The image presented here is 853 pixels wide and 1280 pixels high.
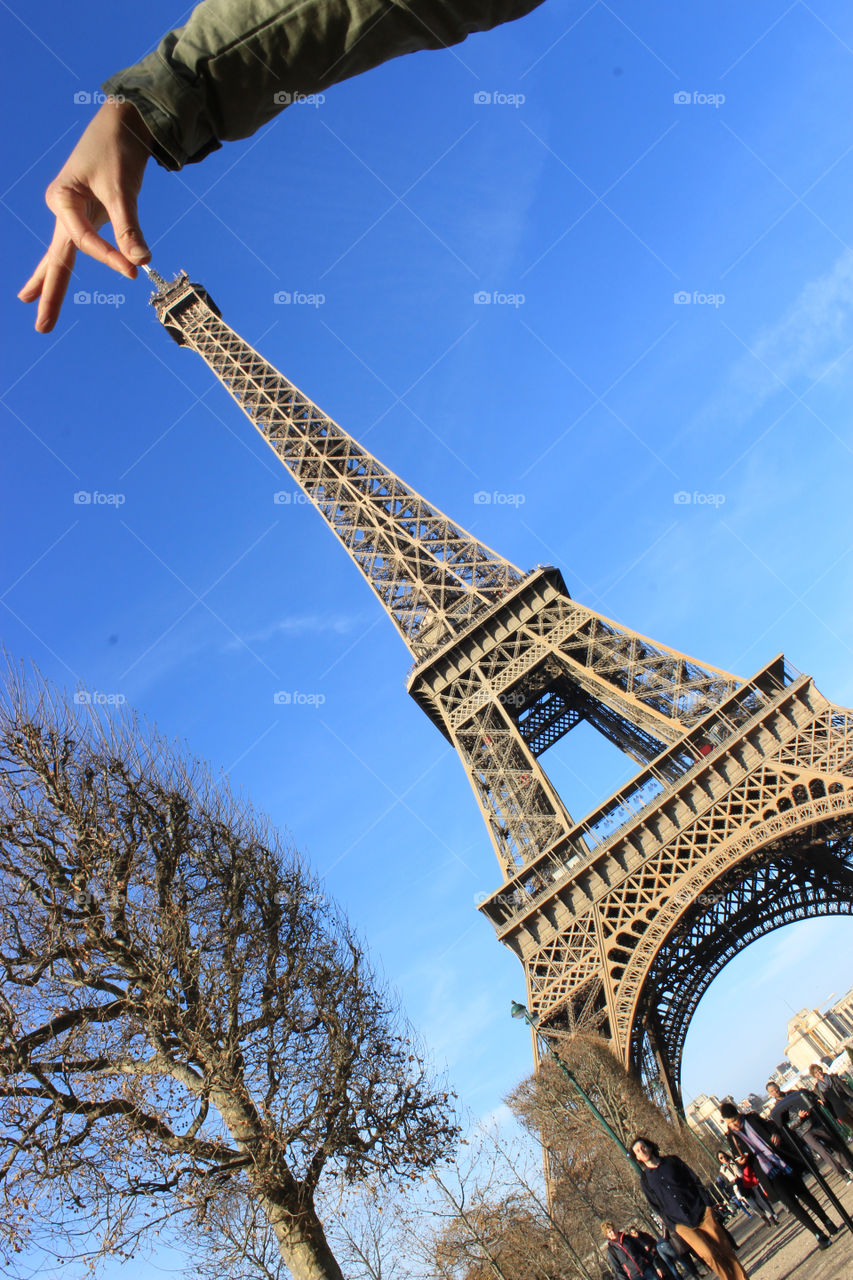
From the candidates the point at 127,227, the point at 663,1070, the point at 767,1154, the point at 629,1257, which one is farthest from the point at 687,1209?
the point at 663,1070

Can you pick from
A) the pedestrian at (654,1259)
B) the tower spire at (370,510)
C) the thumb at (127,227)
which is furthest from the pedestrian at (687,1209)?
the tower spire at (370,510)

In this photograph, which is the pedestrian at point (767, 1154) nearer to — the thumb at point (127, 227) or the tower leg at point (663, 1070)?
the thumb at point (127, 227)

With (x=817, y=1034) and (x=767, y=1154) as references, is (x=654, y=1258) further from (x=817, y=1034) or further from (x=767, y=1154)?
(x=817, y=1034)

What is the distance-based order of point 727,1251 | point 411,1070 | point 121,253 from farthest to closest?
1. point 411,1070
2. point 727,1251
3. point 121,253

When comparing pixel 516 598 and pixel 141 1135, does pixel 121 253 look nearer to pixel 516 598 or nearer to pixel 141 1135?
pixel 141 1135

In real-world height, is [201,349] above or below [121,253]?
above

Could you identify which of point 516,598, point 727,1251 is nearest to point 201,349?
point 516,598
